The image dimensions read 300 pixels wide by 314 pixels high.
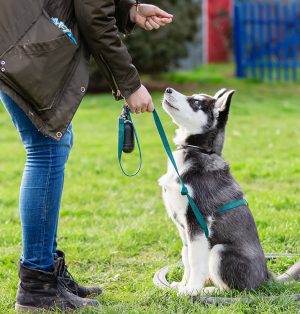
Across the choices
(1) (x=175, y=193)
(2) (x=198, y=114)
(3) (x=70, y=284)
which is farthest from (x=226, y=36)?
(3) (x=70, y=284)

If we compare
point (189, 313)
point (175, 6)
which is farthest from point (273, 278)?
point (175, 6)

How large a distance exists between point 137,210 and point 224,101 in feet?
6.73

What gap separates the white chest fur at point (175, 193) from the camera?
3.75 meters

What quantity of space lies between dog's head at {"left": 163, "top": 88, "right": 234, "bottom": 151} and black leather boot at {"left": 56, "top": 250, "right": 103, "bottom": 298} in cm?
98

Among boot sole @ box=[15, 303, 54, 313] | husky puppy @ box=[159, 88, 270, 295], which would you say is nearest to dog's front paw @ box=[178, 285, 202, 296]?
husky puppy @ box=[159, 88, 270, 295]

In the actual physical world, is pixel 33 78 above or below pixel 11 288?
above

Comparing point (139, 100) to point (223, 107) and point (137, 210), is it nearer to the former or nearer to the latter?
point (223, 107)

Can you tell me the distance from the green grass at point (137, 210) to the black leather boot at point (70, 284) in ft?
0.31

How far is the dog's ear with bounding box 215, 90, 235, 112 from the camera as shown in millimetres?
3812

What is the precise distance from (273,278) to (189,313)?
2.18ft

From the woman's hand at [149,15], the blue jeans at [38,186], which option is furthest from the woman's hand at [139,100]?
the woman's hand at [149,15]

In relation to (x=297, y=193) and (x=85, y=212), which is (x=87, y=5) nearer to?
(x=85, y=212)

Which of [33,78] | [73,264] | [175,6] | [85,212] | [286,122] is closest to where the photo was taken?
[33,78]

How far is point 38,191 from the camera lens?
3.34m
